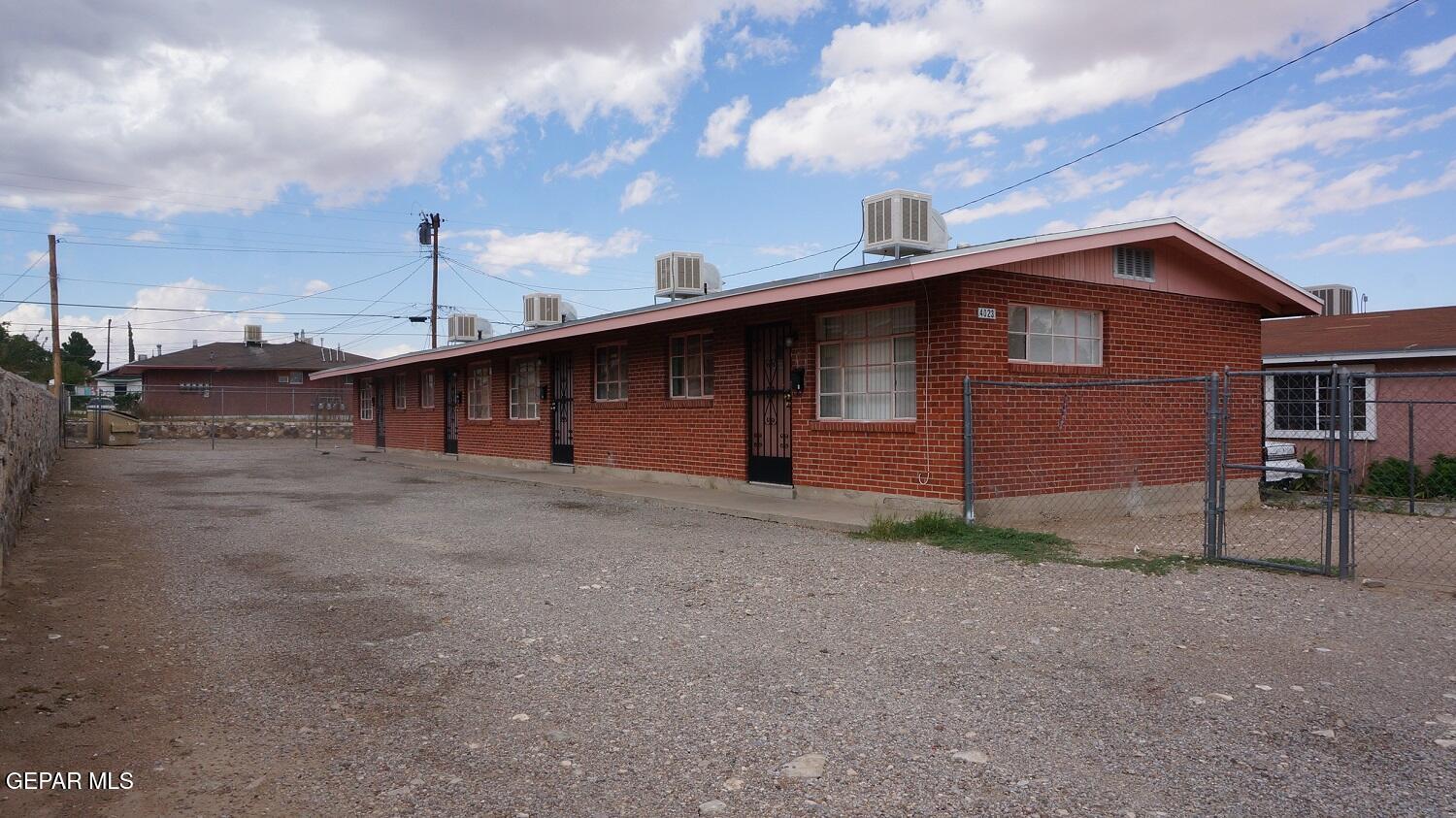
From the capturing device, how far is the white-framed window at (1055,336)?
10.9 metres

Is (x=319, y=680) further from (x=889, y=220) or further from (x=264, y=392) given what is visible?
(x=264, y=392)

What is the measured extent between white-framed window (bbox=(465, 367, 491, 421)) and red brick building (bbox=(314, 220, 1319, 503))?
229 inches

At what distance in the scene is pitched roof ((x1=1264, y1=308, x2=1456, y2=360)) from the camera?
14.9 metres

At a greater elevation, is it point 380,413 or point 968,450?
point 380,413

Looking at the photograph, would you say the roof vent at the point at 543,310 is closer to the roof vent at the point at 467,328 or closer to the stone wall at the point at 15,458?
the roof vent at the point at 467,328

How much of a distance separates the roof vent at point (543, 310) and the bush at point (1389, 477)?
52.1 ft

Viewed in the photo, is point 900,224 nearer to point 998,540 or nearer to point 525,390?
point 998,540

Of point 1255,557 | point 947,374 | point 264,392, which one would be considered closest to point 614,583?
point 947,374

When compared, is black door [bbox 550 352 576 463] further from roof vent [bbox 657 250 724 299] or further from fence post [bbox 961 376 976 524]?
fence post [bbox 961 376 976 524]

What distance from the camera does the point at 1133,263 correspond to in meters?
11.8

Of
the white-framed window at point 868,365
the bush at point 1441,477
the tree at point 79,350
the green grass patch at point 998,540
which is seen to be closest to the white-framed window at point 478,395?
the white-framed window at point 868,365

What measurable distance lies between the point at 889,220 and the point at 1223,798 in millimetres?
8902

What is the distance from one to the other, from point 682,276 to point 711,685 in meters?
12.6

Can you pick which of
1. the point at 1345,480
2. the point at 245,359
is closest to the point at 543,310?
the point at 1345,480
